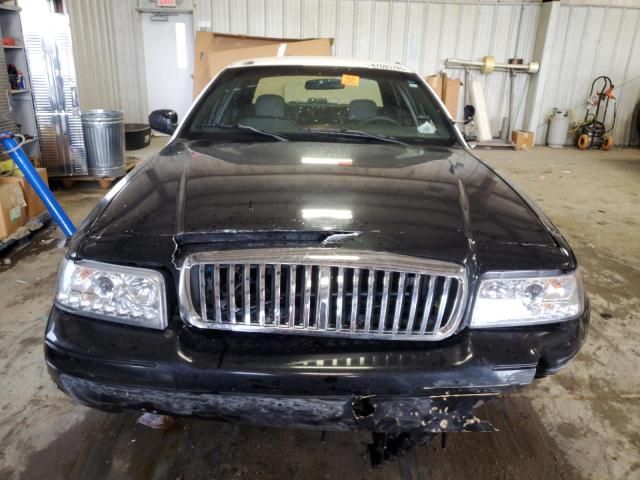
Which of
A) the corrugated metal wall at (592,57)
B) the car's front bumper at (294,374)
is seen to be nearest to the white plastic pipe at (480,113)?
the corrugated metal wall at (592,57)

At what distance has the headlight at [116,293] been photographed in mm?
1285

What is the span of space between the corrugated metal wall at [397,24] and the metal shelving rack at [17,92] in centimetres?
453

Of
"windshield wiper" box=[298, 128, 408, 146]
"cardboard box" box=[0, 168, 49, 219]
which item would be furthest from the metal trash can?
"windshield wiper" box=[298, 128, 408, 146]

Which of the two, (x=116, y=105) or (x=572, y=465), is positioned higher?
(x=116, y=105)

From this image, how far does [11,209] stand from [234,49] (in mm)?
5368

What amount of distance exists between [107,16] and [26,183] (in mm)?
4974

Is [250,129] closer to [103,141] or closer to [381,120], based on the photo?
[381,120]

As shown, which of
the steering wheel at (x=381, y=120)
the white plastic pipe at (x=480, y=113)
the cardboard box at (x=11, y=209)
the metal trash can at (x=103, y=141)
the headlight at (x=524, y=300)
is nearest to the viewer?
the headlight at (x=524, y=300)

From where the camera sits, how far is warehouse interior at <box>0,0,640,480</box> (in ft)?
5.53

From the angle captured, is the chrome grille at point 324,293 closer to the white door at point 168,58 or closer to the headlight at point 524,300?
the headlight at point 524,300

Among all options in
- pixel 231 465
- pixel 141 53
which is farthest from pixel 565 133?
pixel 231 465

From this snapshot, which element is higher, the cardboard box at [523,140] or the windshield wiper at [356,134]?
the windshield wiper at [356,134]

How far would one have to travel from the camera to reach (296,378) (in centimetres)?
120

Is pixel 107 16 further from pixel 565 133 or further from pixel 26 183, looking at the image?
pixel 565 133
